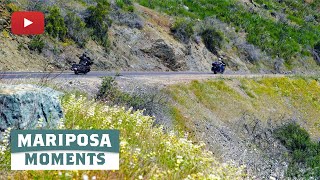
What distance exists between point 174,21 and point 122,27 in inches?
298

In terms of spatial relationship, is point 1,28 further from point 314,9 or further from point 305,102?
point 314,9

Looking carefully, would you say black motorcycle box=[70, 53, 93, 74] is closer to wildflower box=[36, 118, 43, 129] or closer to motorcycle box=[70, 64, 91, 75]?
motorcycle box=[70, 64, 91, 75]

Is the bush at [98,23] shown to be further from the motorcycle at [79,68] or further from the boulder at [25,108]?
the boulder at [25,108]

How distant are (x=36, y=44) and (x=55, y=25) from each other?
2.95 meters

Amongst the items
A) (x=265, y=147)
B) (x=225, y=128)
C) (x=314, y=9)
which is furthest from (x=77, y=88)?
(x=314, y=9)

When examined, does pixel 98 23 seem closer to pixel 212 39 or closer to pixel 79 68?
pixel 79 68

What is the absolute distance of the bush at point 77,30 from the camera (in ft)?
102

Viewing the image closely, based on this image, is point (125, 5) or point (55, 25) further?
point (125, 5)

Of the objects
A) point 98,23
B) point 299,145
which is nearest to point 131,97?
point 299,145

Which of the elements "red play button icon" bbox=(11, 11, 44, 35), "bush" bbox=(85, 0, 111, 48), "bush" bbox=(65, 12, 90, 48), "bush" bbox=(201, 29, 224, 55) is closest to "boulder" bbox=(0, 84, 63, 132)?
"red play button icon" bbox=(11, 11, 44, 35)

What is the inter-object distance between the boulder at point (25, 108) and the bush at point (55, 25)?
22341 mm

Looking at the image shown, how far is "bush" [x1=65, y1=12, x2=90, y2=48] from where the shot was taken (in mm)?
31125

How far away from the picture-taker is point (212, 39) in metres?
43.4

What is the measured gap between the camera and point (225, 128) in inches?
931
